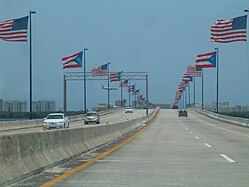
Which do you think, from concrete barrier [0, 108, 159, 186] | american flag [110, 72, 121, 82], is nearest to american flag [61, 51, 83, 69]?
american flag [110, 72, 121, 82]

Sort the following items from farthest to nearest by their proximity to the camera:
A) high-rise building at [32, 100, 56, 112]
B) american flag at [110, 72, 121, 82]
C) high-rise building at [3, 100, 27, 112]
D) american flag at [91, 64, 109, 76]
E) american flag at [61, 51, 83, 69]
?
american flag at [110, 72, 121, 82]
high-rise building at [32, 100, 56, 112]
american flag at [91, 64, 109, 76]
high-rise building at [3, 100, 27, 112]
american flag at [61, 51, 83, 69]

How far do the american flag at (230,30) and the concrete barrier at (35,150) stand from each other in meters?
24.3

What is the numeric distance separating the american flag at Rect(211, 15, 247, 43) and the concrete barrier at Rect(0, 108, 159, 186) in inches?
956

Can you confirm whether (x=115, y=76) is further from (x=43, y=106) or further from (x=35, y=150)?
(x=35, y=150)

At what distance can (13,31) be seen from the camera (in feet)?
138

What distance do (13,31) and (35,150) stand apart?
30.7m

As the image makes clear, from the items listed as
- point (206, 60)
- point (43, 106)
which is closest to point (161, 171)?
point (206, 60)

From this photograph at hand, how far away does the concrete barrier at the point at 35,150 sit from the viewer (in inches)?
428

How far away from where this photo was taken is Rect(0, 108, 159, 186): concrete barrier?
10.9m

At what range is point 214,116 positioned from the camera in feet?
282

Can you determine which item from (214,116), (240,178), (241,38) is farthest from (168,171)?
(214,116)

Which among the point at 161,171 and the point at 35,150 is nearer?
the point at 35,150

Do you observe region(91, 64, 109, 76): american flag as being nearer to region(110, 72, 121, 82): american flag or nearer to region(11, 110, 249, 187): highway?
region(110, 72, 121, 82): american flag

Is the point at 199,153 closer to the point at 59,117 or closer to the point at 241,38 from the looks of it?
the point at 241,38
